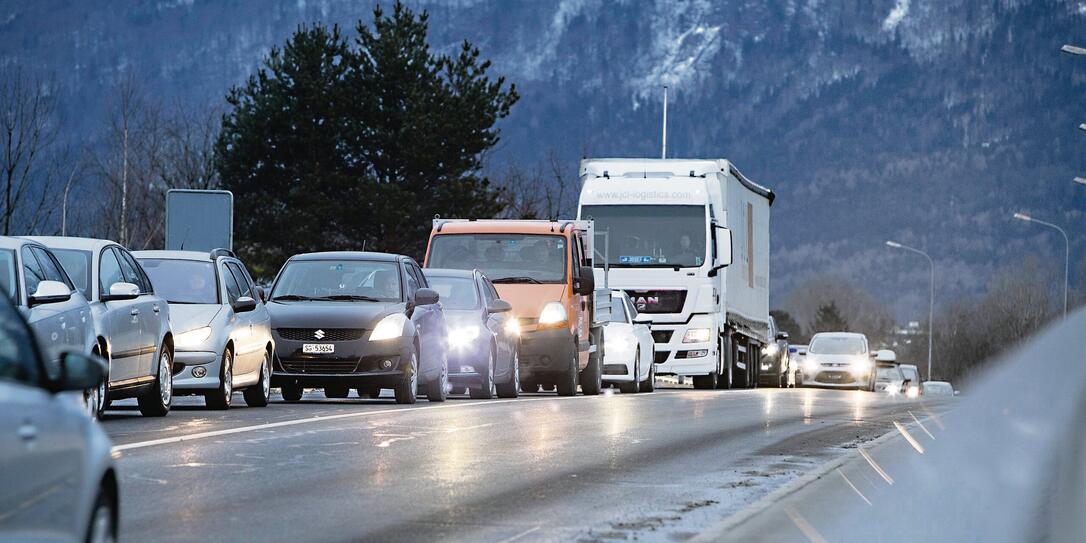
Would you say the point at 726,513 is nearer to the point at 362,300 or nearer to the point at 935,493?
the point at 935,493

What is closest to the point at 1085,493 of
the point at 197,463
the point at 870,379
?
the point at 197,463

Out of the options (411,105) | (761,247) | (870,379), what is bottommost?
(870,379)

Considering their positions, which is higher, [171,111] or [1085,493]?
[171,111]

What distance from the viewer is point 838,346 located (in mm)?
50469

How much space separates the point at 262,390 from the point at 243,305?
54.5 inches

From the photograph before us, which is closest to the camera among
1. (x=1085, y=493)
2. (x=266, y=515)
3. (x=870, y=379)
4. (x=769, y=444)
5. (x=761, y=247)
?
(x=1085, y=493)

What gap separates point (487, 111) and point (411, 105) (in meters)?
3.67

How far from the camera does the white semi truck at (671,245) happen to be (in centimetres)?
3328

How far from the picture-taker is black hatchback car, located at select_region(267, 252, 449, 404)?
21781 mm

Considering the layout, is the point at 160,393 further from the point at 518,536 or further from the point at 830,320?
the point at 830,320

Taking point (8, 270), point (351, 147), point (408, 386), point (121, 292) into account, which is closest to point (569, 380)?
point (408, 386)

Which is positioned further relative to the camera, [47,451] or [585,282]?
[585,282]

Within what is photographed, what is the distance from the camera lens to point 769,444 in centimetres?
1666

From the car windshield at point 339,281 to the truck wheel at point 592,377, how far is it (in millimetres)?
7494
